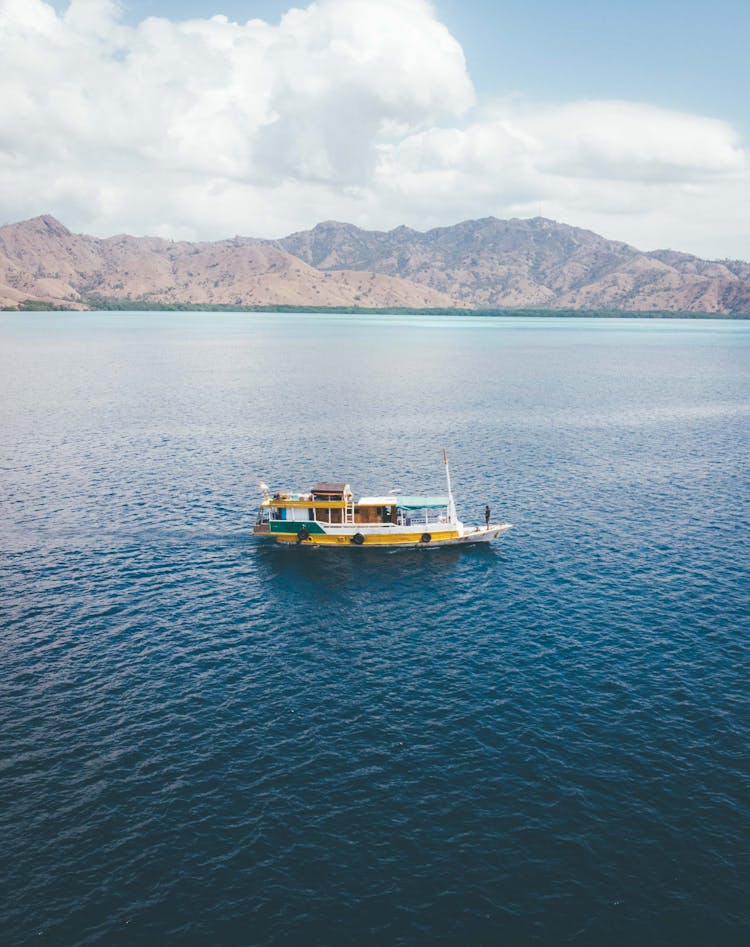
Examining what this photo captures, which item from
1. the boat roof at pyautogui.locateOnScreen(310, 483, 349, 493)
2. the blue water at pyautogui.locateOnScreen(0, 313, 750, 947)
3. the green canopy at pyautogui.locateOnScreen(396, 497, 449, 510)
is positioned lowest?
the blue water at pyautogui.locateOnScreen(0, 313, 750, 947)

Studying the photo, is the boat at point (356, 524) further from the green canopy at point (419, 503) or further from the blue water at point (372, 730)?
the blue water at point (372, 730)

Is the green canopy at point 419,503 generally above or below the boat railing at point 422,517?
above

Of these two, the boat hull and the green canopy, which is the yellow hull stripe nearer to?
the boat hull

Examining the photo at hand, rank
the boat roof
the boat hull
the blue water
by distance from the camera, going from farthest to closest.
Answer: the boat roof → the boat hull → the blue water

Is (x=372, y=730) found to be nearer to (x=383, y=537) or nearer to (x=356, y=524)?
(x=383, y=537)

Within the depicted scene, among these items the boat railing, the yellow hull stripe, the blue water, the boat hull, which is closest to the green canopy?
the boat railing

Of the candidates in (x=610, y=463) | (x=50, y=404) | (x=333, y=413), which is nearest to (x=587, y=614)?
(x=610, y=463)

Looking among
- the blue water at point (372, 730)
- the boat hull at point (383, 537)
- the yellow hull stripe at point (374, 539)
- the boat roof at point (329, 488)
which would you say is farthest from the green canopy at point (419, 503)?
the boat roof at point (329, 488)

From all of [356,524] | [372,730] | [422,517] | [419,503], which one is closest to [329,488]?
[356,524]
